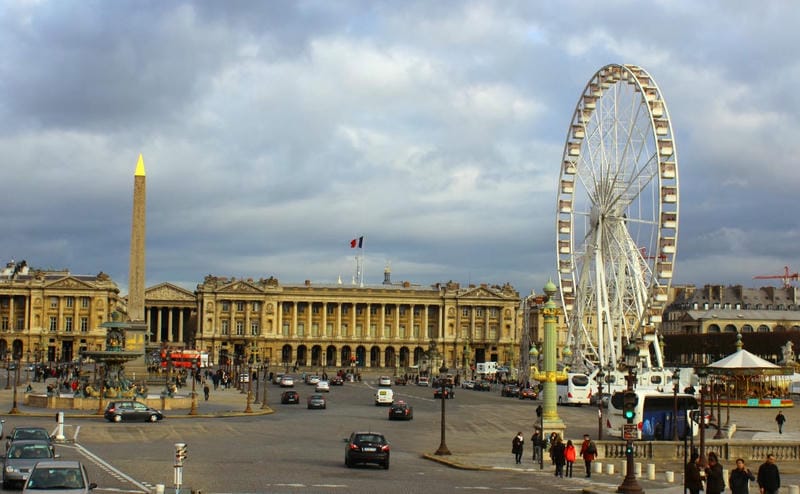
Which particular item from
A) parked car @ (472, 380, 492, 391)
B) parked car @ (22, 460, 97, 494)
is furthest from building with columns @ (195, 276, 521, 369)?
parked car @ (22, 460, 97, 494)

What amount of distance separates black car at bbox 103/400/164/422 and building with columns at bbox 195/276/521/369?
119 meters

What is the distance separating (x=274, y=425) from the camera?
1949 inches

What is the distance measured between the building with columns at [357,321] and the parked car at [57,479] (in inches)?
5761

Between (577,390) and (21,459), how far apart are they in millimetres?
52961

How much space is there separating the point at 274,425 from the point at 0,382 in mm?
47043

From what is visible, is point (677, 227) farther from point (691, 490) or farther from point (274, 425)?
point (691, 490)

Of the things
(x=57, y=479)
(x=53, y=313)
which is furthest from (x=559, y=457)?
(x=53, y=313)

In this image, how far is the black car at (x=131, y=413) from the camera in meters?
46.9

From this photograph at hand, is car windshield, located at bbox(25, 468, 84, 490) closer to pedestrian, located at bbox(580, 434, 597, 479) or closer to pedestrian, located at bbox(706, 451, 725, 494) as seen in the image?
pedestrian, located at bbox(706, 451, 725, 494)

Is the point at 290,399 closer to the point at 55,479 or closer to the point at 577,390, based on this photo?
the point at 577,390

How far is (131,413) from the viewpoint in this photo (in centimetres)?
4706

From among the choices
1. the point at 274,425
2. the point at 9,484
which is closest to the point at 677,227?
the point at 274,425

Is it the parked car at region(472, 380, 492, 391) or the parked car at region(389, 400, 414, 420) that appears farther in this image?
the parked car at region(472, 380, 492, 391)

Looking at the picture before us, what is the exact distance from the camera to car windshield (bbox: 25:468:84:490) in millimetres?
19641
